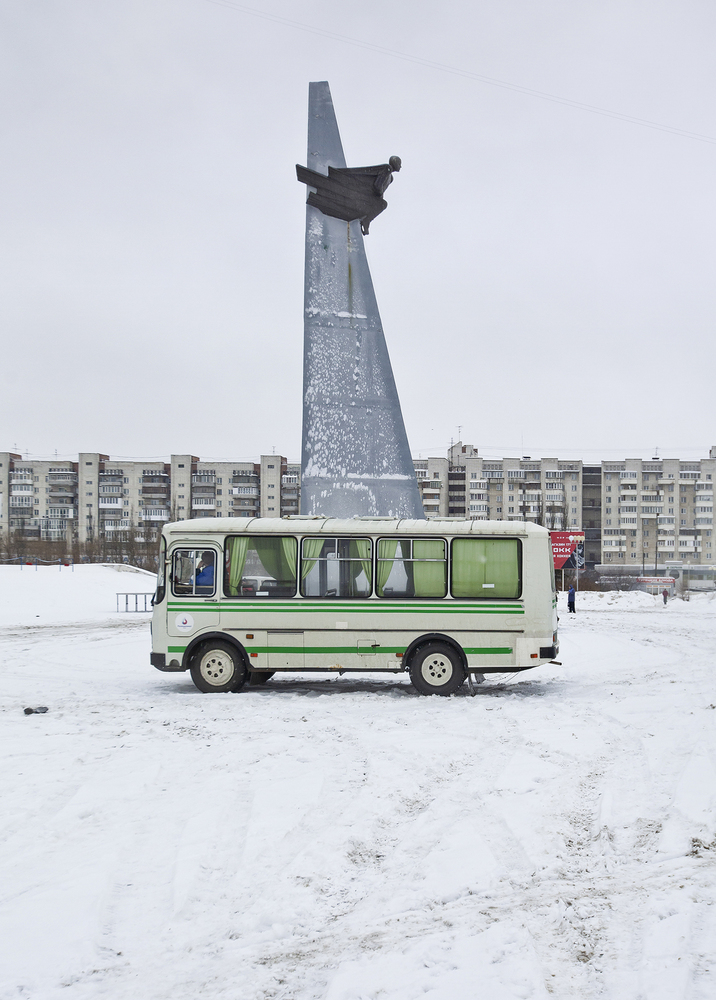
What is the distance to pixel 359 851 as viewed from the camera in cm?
510

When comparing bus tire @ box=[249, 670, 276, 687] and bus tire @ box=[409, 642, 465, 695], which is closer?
bus tire @ box=[409, 642, 465, 695]

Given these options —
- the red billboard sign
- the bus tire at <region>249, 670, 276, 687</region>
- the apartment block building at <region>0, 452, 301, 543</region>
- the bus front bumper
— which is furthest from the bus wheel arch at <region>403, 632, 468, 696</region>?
the apartment block building at <region>0, 452, 301, 543</region>

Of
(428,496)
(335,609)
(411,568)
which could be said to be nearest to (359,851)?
(335,609)

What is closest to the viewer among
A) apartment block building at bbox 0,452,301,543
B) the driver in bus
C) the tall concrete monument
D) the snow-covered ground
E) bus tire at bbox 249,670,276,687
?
the snow-covered ground

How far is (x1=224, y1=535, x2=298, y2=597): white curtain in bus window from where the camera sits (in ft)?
39.3

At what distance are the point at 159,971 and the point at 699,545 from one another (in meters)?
107

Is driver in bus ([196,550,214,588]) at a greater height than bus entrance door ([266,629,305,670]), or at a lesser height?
greater

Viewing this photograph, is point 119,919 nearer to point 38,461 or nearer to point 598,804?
point 598,804

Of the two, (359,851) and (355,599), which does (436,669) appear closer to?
(355,599)

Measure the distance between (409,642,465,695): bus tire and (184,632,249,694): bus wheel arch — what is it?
105 inches

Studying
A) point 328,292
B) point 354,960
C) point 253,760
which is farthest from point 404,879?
point 328,292

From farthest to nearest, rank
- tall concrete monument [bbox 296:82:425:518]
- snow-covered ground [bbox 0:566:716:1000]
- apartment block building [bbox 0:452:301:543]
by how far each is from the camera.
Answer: apartment block building [bbox 0:452:301:543]
tall concrete monument [bbox 296:82:425:518]
snow-covered ground [bbox 0:566:716:1000]

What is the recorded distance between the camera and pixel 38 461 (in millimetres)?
99812

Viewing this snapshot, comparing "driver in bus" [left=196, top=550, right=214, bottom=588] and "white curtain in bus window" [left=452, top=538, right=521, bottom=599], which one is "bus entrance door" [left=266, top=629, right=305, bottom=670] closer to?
"driver in bus" [left=196, top=550, right=214, bottom=588]
